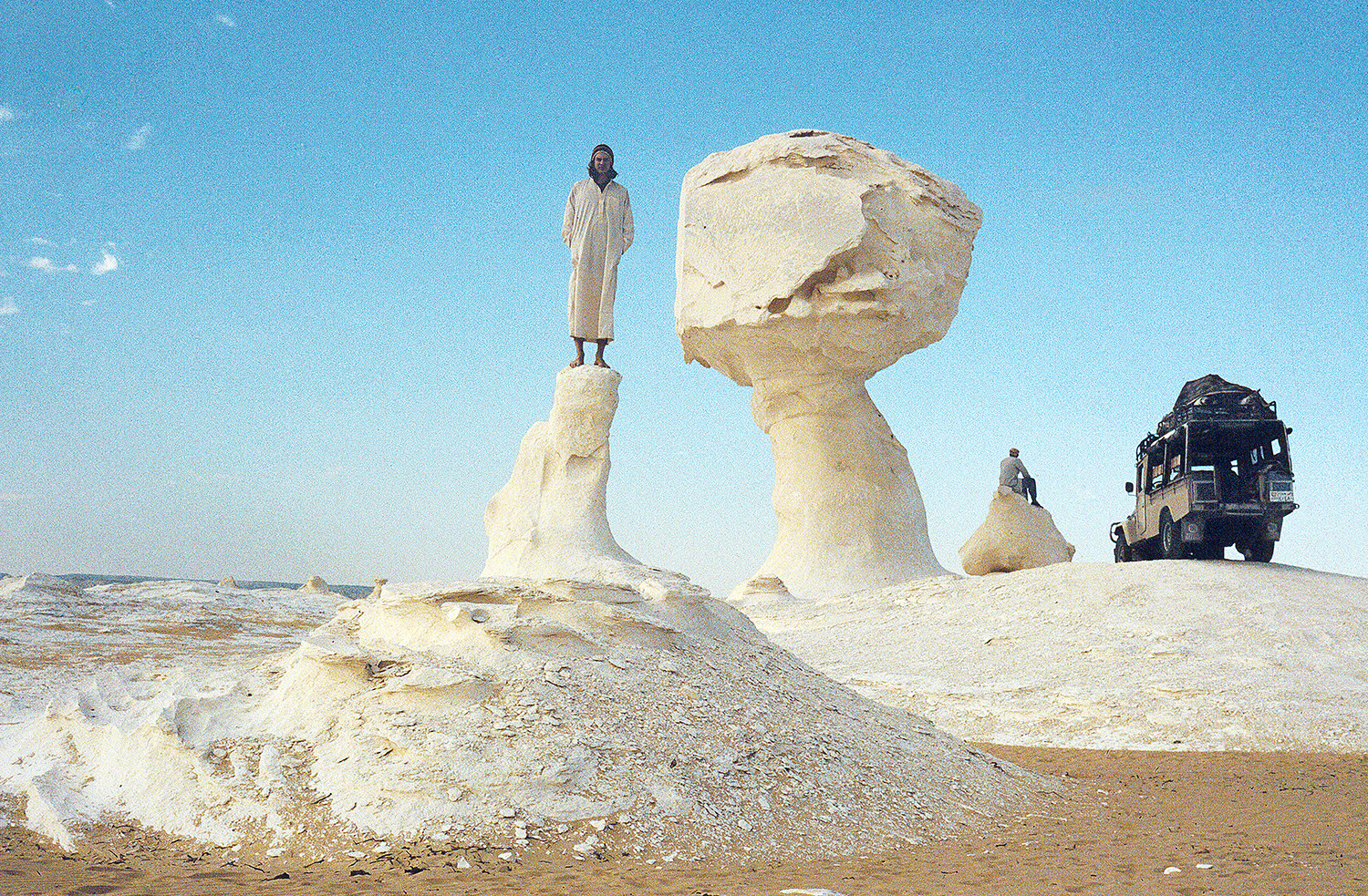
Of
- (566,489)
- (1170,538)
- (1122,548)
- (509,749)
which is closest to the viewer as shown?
(509,749)

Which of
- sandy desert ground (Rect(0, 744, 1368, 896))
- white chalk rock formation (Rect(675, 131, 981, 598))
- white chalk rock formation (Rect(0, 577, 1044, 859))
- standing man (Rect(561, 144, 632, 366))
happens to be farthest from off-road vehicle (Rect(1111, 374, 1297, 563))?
standing man (Rect(561, 144, 632, 366))

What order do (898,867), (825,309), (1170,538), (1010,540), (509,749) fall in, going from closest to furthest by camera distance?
1. (898,867)
2. (509,749)
3. (1170,538)
4. (825,309)
5. (1010,540)

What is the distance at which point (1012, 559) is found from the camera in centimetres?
1511

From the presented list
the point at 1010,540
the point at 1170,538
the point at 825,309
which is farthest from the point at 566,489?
the point at 1010,540

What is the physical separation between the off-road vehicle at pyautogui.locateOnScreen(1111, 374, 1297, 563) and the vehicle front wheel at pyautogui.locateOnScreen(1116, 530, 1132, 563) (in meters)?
1.20

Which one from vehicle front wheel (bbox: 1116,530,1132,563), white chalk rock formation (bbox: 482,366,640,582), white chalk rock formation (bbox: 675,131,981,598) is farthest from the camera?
white chalk rock formation (bbox: 675,131,981,598)

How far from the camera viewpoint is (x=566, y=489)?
476 inches

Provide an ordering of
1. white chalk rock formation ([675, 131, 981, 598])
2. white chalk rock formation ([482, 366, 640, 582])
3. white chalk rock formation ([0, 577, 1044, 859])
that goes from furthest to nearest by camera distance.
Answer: white chalk rock formation ([675, 131, 981, 598]) → white chalk rock formation ([482, 366, 640, 582]) → white chalk rock formation ([0, 577, 1044, 859])

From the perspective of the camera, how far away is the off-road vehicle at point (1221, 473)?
33.8 feet

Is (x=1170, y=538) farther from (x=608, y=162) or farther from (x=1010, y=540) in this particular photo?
(x=608, y=162)

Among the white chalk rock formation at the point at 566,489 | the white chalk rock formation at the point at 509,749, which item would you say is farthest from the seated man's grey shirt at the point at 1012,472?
the white chalk rock formation at the point at 509,749

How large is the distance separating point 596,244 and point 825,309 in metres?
3.04

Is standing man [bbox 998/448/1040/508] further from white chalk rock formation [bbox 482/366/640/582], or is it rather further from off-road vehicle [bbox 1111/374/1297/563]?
white chalk rock formation [bbox 482/366/640/582]

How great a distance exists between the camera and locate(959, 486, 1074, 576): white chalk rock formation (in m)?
15.1
